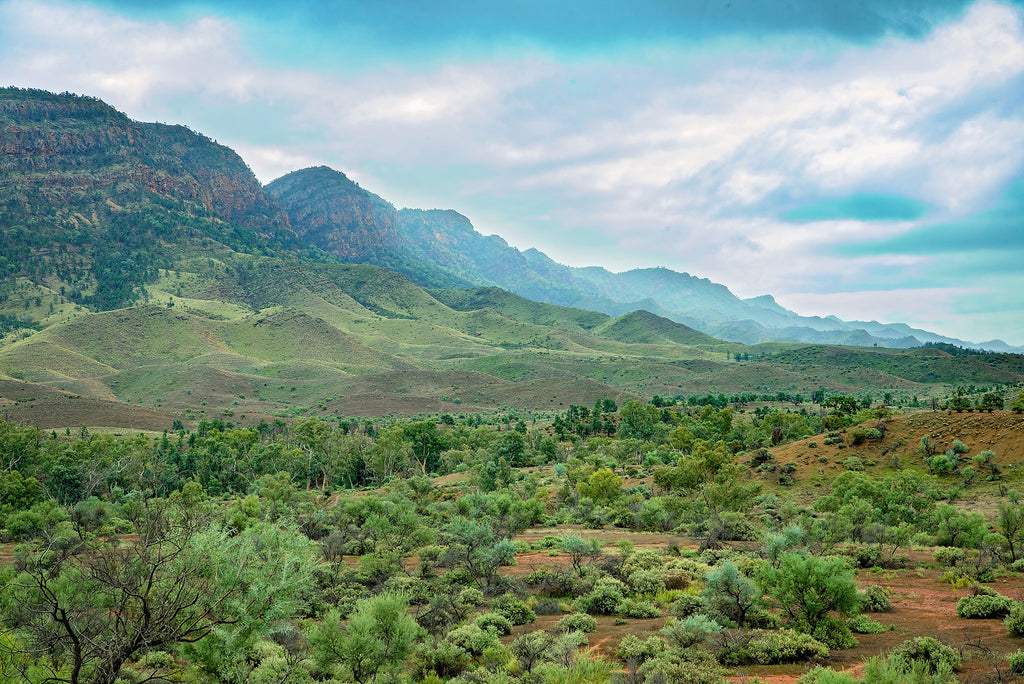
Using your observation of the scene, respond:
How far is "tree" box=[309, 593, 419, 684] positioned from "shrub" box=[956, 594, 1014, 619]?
53.6ft

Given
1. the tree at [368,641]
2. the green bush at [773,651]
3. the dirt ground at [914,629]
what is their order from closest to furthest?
the dirt ground at [914,629] → the tree at [368,641] → the green bush at [773,651]

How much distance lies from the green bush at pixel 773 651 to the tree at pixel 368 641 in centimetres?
854

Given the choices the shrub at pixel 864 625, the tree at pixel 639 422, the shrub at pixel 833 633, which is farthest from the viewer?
the tree at pixel 639 422

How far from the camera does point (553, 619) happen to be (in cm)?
1978

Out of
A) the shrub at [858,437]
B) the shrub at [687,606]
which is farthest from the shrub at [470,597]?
the shrub at [858,437]

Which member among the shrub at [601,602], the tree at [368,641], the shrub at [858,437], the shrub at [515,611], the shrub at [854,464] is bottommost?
the shrub at [515,611]

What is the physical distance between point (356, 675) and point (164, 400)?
423 ft

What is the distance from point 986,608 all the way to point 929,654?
545 centimetres

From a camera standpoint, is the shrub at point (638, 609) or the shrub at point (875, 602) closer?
the shrub at point (875, 602)

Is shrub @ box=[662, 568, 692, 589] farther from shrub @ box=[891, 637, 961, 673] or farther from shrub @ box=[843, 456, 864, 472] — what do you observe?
shrub @ box=[843, 456, 864, 472]

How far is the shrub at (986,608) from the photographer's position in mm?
16828

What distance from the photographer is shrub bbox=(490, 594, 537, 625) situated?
1950 centimetres

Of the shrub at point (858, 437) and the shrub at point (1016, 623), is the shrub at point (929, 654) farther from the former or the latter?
the shrub at point (858, 437)

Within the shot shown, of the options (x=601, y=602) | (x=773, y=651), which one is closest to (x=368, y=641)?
(x=601, y=602)
